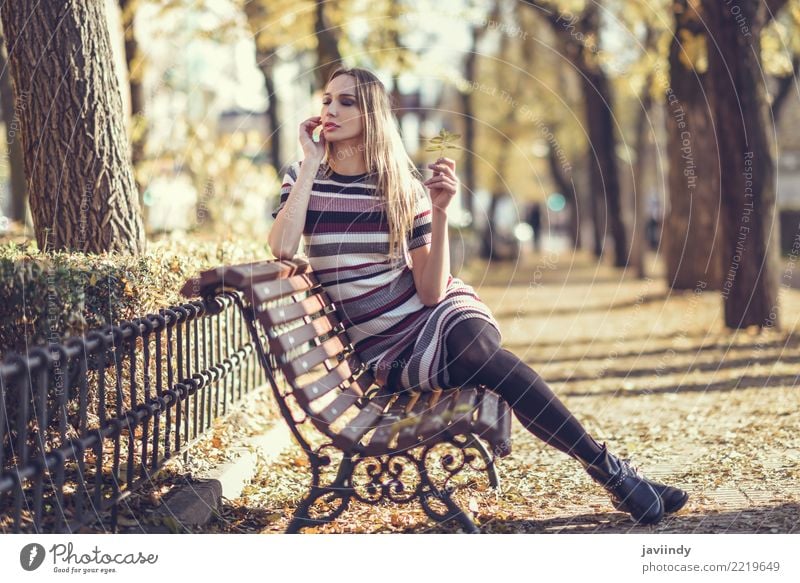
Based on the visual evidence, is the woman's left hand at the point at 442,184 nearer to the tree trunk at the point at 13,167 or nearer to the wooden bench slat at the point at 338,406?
the wooden bench slat at the point at 338,406

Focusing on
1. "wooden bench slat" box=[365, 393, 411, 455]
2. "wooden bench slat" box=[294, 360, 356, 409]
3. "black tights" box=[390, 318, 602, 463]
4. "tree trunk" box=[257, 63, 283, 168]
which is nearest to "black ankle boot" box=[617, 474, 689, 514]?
"black tights" box=[390, 318, 602, 463]

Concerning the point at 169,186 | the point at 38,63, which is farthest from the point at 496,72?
the point at 38,63

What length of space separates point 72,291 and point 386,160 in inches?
54.4

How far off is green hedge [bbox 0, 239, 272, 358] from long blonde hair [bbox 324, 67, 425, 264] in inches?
45.4

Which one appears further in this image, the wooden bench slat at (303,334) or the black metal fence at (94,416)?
the wooden bench slat at (303,334)

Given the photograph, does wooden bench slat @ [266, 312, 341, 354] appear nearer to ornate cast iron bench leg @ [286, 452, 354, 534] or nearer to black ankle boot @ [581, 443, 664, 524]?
ornate cast iron bench leg @ [286, 452, 354, 534]

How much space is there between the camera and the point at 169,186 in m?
13.4

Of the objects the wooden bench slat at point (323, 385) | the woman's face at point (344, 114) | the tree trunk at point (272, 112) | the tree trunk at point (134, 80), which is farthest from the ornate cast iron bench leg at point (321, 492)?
the tree trunk at point (272, 112)

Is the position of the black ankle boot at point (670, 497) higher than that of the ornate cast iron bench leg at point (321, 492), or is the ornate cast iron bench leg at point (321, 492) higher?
the ornate cast iron bench leg at point (321, 492)

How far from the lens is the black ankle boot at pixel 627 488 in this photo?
4172 mm

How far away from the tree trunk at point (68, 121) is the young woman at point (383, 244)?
1.47 meters

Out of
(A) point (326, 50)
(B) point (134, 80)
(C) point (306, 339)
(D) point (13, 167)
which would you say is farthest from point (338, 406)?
(D) point (13, 167)

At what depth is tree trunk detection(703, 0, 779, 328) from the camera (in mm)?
9914
